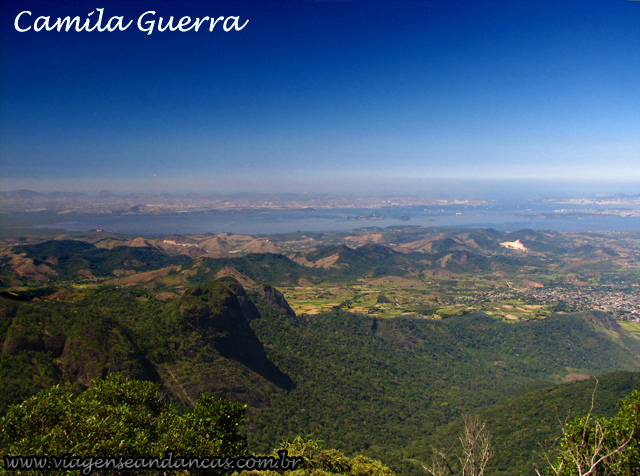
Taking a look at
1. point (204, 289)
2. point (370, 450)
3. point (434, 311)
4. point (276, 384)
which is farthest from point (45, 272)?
point (434, 311)

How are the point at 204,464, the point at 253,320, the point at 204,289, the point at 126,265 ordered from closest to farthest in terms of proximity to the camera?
1. the point at 204,464
2. the point at 204,289
3. the point at 253,320
4. the point at 126,265

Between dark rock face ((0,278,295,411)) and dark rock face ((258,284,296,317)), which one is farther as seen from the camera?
dark rock face ((258,284,296,317))

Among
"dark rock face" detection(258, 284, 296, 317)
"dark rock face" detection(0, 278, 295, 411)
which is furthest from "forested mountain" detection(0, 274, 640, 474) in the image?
"dark rock face" detection(258, 284, 296, 317)

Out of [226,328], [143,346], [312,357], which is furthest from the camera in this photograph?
[312,357]

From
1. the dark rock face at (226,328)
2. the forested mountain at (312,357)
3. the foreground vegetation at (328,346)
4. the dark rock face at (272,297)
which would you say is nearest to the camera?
the foreground vegetation at (328,346)

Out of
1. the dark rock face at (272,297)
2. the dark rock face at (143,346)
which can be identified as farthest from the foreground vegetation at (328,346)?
the dark rock face at (272,297)

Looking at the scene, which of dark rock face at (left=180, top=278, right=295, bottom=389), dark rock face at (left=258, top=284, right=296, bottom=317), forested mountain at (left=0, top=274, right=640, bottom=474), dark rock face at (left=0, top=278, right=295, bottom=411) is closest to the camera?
dark rock face at (left=0, top=278, right=295, bottom=411)

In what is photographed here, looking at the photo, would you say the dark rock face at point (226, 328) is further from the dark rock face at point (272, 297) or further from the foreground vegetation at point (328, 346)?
the dark rock face at point (272, 297)

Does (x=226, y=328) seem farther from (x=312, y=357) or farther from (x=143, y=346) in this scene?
(x=312, y=357)

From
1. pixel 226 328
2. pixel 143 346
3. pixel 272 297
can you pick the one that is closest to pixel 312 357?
pixel 226 328

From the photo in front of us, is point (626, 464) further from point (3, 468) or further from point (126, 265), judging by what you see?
Result: point (126, 265)

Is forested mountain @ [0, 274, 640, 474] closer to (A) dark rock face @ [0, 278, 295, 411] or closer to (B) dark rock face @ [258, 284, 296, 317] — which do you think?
(A) dark rock face @ [0, 278, 295, 411]
